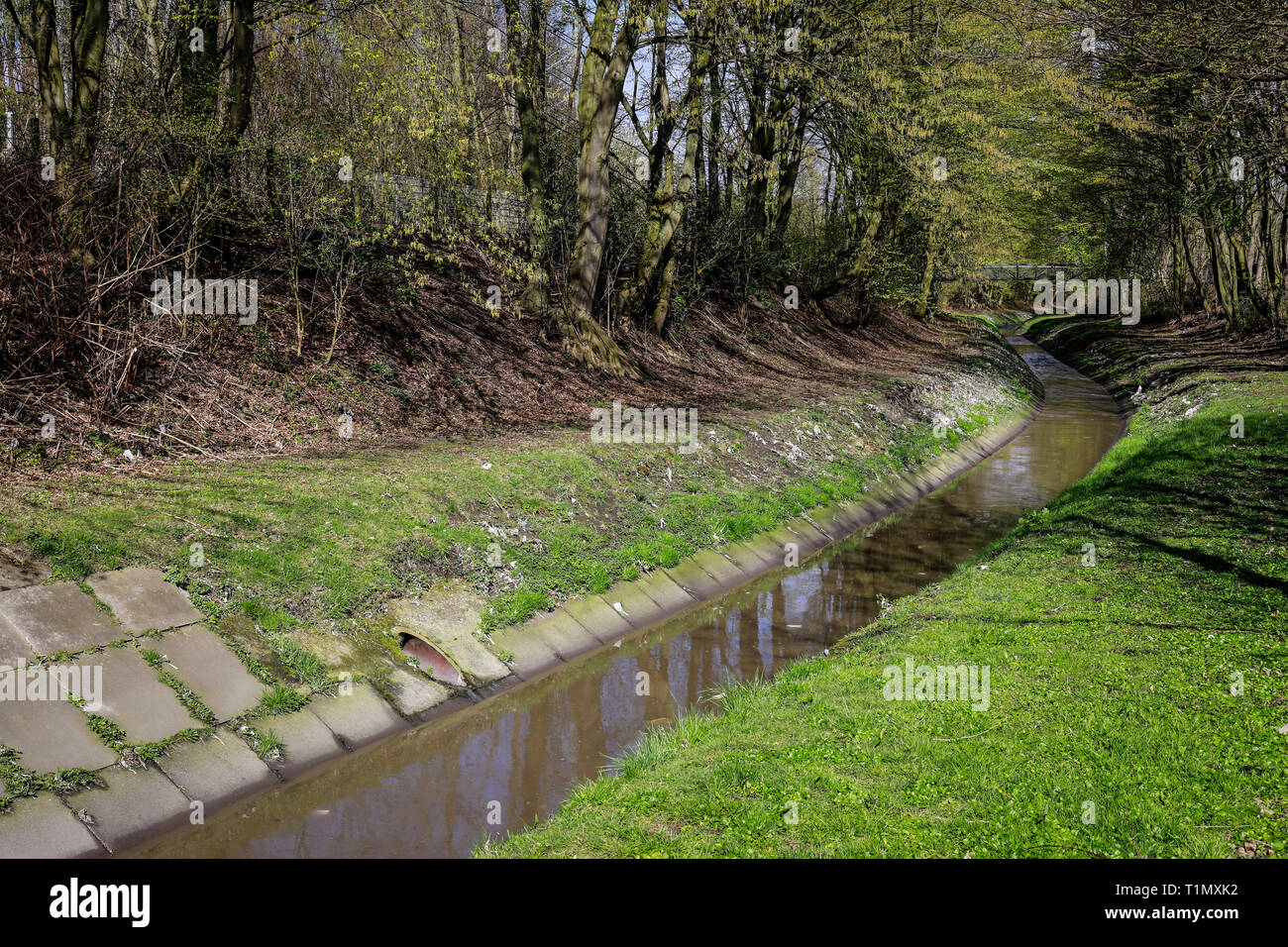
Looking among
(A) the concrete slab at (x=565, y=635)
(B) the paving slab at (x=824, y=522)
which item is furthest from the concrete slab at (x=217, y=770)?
(B) the paving slab at (x=824, y=522)

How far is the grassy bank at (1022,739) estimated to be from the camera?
516cm

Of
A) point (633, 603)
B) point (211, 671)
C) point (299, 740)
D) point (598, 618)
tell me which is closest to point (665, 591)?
point (633, 603)

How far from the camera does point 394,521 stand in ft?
33.8

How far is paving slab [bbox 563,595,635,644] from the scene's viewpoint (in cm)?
1072

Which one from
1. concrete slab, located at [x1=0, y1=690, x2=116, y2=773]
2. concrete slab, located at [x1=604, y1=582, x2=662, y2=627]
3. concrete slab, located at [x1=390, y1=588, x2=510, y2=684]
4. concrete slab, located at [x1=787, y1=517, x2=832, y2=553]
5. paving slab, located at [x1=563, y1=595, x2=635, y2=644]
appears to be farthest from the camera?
concrete slab, located at [x1=787, y1=517, x2=832, y2=553]

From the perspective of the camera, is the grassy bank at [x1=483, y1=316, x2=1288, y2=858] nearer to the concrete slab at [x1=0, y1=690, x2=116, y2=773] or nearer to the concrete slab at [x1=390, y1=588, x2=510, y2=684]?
the concrete slab at [x1=390, y1=588, x2=510, y2=684]

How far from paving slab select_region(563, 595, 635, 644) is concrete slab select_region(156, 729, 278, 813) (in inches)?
166

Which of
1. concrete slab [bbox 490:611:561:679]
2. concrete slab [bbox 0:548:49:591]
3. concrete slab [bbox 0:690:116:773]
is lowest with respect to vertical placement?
concrete slab [bbox 490:611:561:679]

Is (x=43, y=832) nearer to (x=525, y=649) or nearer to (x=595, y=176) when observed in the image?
(x=525, y=649)

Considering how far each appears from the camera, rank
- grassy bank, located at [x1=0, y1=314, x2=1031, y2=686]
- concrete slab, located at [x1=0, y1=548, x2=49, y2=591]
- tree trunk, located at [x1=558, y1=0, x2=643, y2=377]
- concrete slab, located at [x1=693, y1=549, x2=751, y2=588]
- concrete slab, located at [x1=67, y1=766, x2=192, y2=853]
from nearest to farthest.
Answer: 1. concrete slab, located at [x1=67, y1=766, x2=192, y2=853]
2. concrete slab, located at [x1=0, y1=548, x2=49, y2=591]
3. grassy bank, located at [x1=0, y1=314, x2=1031, y2=686]
4. concrete slab, located at [x1=693, y1=549, x2=751, y2=588]
5. tree trunk, located at [x1=558, y1=0, x2=643, y2=377]

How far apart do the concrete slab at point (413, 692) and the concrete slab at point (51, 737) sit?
2477 mm

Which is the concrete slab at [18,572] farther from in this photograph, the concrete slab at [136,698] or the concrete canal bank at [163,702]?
the concrete slab at [136,698]

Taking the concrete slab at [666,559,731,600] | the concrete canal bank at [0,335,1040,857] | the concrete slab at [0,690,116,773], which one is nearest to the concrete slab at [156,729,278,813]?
the concrete canal bank at [0,335,1040,857]

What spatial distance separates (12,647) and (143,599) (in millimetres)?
1145
